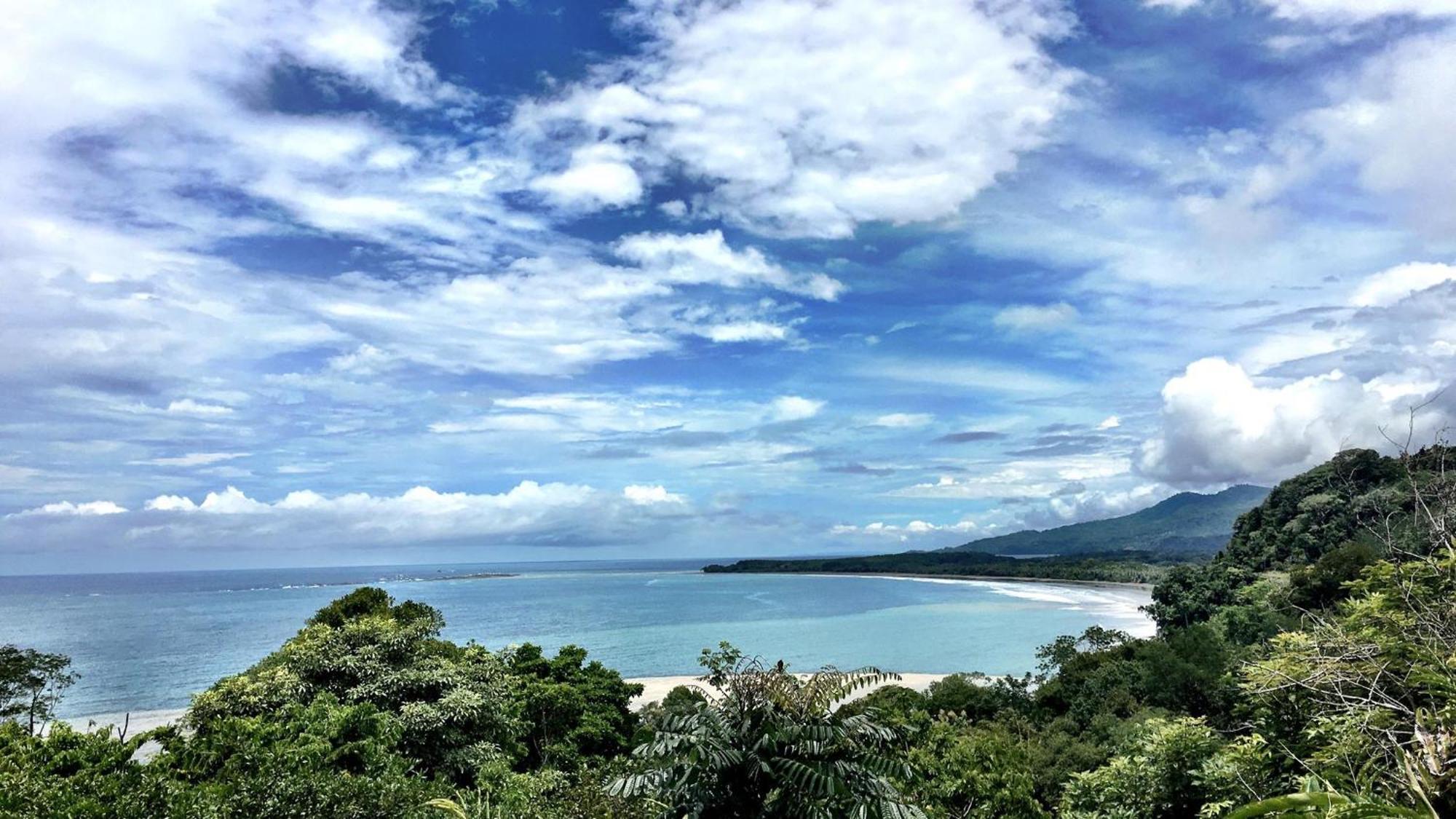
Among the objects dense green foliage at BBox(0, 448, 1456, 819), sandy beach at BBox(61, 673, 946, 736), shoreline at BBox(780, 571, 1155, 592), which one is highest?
dense green foliage at BBox(0, 448, 1456, 819)

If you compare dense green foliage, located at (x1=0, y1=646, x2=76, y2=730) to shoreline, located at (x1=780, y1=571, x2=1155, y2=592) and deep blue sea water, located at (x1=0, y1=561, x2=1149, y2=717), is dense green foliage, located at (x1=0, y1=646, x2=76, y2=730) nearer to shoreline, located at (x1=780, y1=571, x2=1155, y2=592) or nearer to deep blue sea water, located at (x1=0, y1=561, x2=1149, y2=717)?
deep blue sea water, located at (x1=0, y1=561, x2=1149, y2=717)

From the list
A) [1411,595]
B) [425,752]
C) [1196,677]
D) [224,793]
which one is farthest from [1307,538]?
[224,793]

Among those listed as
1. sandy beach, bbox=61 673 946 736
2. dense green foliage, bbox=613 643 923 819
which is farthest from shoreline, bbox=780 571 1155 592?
dense green foliage, bbox=613 643 923 819

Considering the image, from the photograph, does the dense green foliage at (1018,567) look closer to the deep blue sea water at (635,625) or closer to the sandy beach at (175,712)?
the deep blue sea water at (635,625)

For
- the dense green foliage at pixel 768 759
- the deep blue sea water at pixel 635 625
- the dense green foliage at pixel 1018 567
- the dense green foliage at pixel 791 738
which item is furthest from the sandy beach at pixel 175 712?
the dense green foliage at pixel 1018 567

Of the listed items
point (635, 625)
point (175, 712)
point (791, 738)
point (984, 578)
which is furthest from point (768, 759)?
point (984, 578)

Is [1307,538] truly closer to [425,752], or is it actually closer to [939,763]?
[939,763]
